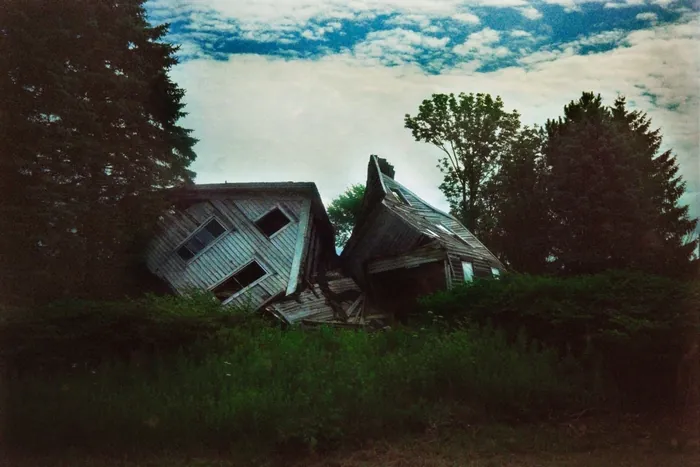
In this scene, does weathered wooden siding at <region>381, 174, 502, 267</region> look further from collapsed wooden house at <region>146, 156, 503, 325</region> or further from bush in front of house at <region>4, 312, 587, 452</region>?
bush in front of house at <region>4, 312, 587, 452</region>

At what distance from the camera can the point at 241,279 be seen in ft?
61.6

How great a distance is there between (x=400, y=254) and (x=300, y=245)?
3692 mm

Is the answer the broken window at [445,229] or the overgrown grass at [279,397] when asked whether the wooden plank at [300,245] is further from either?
the overgrown grass at [279,397]

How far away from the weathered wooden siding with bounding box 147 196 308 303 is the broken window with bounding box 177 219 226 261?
0.20m

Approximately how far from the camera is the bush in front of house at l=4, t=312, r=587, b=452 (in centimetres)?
739

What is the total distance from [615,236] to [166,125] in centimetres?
1983

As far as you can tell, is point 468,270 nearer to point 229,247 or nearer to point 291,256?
point 291,256

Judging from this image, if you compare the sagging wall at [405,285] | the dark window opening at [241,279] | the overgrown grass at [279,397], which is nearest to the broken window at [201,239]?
the dark window opening at [241,279]

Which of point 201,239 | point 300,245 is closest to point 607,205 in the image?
point 300,245

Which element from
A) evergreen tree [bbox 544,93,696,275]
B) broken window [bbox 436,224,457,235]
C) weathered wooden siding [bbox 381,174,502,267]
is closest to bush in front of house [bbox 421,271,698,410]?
broken window [bbox 436,224,457,235]

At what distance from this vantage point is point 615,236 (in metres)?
25.5

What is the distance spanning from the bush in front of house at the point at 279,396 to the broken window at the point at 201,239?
10.0 meters

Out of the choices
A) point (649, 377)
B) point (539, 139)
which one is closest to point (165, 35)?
point (649, 377)

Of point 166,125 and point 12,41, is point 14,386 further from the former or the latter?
point 166,125
